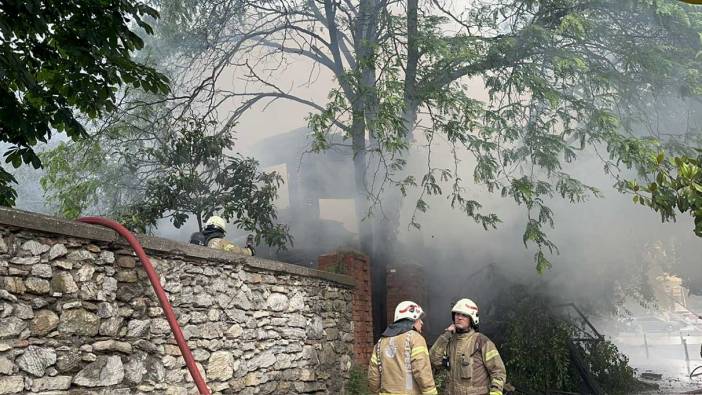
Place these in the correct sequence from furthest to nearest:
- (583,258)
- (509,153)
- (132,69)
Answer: (583,258) < (509,153) < (132,69)

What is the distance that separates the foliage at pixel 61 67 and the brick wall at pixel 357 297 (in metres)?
3.12

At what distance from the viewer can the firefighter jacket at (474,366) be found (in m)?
4.95

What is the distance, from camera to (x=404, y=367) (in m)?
4.71

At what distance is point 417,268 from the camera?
9641 millimetres

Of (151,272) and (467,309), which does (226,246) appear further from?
(467,309)

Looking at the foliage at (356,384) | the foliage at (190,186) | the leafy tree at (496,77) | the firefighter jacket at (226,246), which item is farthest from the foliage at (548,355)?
the firefighter jacket at (226,246)

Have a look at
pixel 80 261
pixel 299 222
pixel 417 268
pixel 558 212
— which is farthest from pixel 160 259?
pixel 558 212

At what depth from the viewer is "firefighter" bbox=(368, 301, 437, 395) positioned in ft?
15.3

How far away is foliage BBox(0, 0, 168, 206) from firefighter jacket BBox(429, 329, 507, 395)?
10.8ft

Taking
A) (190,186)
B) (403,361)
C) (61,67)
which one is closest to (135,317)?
(403,361)

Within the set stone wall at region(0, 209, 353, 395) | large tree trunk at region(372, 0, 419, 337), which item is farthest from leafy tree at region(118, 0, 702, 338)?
stone wall at region(0, 209, 353, 395)

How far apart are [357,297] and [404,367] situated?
292 centimetres

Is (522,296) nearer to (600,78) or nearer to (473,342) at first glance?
(600,78)

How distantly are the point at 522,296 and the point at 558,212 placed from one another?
252 cm
